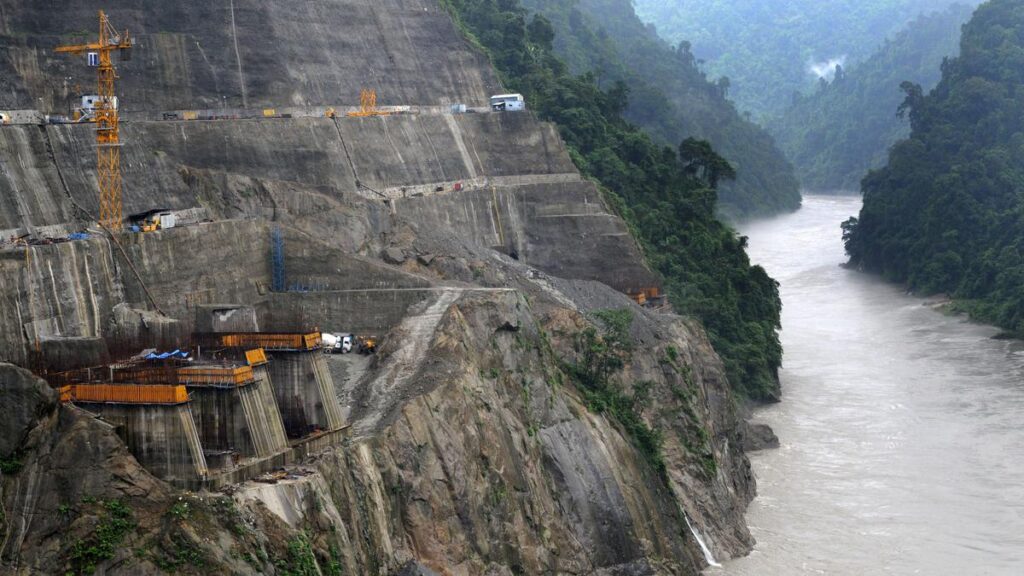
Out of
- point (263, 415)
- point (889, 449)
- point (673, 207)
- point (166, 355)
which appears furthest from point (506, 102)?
point (263, 415)

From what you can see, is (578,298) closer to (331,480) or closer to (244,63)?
(244,63)

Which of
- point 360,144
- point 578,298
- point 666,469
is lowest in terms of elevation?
point 666,469

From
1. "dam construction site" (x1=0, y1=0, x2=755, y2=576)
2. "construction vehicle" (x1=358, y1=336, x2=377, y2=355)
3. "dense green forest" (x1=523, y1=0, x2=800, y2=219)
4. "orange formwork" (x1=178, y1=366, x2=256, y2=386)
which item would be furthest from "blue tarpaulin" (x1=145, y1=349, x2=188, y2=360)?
"dense green forest" (x1=523, y1=0, x2=800, y2=219)

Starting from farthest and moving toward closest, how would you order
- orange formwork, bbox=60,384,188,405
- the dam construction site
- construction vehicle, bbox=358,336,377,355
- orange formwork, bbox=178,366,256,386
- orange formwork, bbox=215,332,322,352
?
construction vehicle, bbox=358,336,377,355
orange formwork, bbox=215,332,322,352
orange formwork, bbox=178,366,256,386
orange formwork, bbox=60,384,188,405
the dam construction site

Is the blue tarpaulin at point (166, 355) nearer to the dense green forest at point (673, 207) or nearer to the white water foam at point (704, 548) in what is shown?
the white water foam at point (704, 548)

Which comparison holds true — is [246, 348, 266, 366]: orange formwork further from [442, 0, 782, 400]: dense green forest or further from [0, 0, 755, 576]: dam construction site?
[442, 0, 782, 400]: dense green forest

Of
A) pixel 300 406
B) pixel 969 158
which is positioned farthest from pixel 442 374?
pixel 969 158
